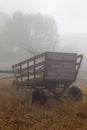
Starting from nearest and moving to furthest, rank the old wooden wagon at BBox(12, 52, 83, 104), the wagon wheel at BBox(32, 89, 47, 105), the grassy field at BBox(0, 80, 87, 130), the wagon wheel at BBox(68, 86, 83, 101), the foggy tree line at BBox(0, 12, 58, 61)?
the grassy field at BBox(0, 80, 87, 130) → the wagon wheel at BBox(32, 89, 47, 105) → the old wooden wagon at BBox(12, 52, 83, 104) → the wagon wheel at BBox(68, 86, 83, 101) → the foggy tree line at BBox(0, 12, 58, 61)

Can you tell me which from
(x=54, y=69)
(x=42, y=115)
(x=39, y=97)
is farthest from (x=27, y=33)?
(x=42, y=115)

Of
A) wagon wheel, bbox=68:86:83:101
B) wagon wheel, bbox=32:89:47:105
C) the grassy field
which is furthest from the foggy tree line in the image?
the grassy field

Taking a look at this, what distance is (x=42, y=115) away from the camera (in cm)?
1120

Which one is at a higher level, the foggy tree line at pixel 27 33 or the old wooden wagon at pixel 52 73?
the foggy tree line at pixel 27 33

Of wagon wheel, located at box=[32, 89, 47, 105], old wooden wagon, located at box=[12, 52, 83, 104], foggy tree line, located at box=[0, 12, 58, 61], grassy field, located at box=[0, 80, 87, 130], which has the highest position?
foggy tree line, located at box=[0, 12, 58, 61]

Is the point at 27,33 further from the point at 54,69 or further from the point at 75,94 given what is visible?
the point at 54,69

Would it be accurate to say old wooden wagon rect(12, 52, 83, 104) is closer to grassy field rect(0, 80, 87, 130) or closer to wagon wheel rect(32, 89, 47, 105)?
wagon wheel rect(32, 89, 47, 105)

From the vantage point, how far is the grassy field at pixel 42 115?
9.70 m

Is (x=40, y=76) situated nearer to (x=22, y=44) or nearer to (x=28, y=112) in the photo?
(x=28, y=112)

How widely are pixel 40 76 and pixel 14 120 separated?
142 inches

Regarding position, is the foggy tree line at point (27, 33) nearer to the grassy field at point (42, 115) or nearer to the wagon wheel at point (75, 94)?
the wagon wheel at point (75, 94)

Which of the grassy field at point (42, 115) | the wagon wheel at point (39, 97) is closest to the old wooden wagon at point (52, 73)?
the wagon wheel at point (39, 97)

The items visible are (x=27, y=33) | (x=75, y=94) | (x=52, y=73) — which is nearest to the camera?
(x=52, y=73)

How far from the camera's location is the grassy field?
31.8 feet
